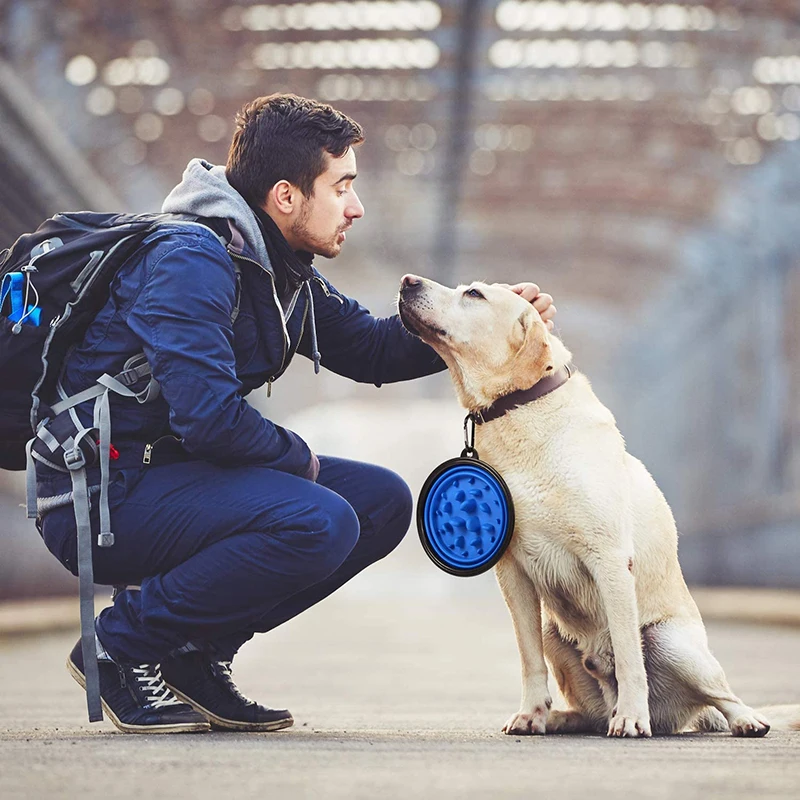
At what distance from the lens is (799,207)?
613 inches

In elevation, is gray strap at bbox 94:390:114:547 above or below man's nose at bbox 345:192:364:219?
below

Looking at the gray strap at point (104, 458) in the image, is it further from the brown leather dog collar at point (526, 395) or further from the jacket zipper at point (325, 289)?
the brown leather dog collar at point (526, 395)

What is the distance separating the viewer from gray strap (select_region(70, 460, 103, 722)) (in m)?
2.97

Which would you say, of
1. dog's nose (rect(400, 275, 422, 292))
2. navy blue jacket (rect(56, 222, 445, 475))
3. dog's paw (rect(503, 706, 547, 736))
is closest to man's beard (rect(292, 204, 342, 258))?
navy blue jacket (rect(56, 222, 445, 475))

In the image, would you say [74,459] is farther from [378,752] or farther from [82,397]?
[378,752]

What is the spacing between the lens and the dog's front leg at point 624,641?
318cm

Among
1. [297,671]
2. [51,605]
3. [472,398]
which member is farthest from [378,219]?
[472,398]

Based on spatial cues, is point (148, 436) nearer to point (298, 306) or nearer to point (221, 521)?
point (221, 521)

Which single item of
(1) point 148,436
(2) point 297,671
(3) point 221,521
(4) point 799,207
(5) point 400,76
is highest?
(5) point 400,76

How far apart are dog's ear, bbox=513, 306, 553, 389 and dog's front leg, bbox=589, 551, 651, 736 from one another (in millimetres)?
553

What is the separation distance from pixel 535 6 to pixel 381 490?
8.79m

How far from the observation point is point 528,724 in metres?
3.34

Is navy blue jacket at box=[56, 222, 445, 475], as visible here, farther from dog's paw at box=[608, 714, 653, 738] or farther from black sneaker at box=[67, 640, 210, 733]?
dog's paw at box=[608, 714, 653, 738]

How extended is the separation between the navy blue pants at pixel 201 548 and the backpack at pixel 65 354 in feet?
0.37
